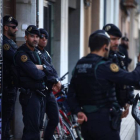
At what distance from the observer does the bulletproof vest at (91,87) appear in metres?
4.94

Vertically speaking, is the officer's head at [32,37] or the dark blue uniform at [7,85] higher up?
the officer's head at [32,37]

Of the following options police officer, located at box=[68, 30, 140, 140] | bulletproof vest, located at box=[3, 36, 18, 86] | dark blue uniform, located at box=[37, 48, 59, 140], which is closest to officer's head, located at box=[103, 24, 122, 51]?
police officer, located at box=[68, 30, 140, 140]

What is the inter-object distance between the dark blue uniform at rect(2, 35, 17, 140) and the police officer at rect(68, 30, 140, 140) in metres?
2.14

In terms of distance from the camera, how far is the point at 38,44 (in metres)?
7.50

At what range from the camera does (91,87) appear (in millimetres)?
4961

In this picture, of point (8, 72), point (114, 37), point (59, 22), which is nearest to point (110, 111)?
point (114, 37)

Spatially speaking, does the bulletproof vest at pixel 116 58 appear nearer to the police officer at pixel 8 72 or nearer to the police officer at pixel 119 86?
the police officer at pixel 119 86

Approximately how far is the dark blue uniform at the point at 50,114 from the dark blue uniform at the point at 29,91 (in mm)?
371

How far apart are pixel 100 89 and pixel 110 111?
0.88 feet

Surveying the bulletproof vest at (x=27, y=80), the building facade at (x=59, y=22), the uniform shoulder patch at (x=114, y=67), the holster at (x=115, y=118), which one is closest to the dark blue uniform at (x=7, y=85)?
the bulletproof vest at (x=27, y=80)

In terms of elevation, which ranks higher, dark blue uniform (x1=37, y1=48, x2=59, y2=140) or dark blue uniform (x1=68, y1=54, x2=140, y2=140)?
dark blue uniform (x1=68, y1=54, x2=140, y2=140)

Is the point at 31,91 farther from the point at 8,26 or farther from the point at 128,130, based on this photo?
the point at 128,130

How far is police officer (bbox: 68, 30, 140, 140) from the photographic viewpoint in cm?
489

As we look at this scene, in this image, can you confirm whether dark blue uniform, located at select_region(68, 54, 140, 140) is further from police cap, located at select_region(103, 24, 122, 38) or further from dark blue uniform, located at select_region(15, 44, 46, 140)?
dark blue uniform, located at select_region(15, 44, 46, 140)
